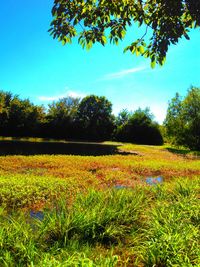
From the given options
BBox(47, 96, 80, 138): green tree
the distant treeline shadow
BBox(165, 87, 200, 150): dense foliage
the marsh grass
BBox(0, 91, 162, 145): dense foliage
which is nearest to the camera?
the marsh grass

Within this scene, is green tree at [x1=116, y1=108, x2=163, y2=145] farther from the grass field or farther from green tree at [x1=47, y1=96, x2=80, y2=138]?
the grass field

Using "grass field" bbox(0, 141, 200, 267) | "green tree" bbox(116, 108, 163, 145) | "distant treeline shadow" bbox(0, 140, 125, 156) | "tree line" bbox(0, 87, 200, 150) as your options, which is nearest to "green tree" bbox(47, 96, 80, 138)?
"tree line" bbox(0, 87, 200, 150)

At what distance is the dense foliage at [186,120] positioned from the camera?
4866 cm

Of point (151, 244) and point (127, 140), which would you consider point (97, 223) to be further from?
point (127, 140)

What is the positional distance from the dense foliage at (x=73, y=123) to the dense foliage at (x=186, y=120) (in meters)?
28.7

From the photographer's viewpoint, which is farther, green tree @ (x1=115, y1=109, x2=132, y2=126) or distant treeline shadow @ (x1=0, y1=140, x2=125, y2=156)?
green tree @ (x1=115, y1=109, x2=132, y2=126)

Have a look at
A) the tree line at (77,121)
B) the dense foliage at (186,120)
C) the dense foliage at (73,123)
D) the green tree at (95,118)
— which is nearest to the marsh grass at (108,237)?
the dense foliage at (186,120)

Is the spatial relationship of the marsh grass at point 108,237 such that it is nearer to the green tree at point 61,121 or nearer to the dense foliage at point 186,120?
the dense foliage at point 186,120

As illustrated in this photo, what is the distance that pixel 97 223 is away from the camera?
6.97m

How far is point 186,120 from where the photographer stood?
50.3 metres

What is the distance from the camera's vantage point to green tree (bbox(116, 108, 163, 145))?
82.1m

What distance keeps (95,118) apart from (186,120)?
43.1m

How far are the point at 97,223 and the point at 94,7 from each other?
5551 millimetres

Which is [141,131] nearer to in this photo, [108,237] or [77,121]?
[77,121]
